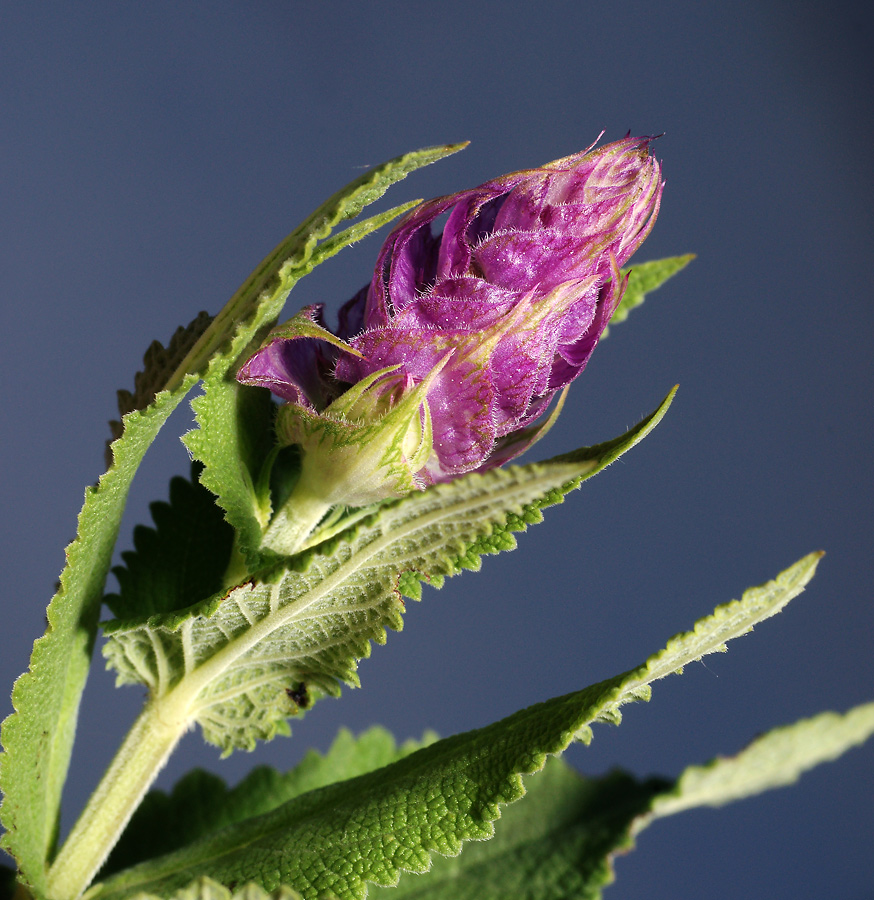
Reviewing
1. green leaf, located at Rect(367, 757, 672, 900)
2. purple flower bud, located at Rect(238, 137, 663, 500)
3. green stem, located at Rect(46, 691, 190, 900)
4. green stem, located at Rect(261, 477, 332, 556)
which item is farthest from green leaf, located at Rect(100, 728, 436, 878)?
purple flower bud, located at Rect(238, 137, 663, 500)

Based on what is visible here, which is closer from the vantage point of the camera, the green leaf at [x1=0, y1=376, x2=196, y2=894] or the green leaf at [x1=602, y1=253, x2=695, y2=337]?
the green leaf at [x1=0, y1=376, x2=196, y2=894]

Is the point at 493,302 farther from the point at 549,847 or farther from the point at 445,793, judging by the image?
the point at 549,847

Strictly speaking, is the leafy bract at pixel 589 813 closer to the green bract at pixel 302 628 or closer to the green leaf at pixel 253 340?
the green bract at pixel 302 628

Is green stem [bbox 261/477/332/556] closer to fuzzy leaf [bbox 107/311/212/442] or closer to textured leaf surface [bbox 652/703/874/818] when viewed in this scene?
fuzzy leaf [bbox 107/311/212/442]

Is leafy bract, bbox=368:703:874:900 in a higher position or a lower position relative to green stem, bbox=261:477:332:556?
lower

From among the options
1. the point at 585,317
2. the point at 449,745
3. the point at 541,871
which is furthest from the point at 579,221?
the point at 541,871

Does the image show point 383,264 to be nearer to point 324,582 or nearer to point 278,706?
point 324,582
